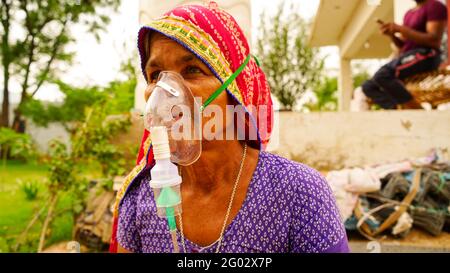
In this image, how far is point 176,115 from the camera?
51.5 inches

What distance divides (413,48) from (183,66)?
4.43m

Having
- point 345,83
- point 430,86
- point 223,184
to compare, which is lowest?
point 223,184

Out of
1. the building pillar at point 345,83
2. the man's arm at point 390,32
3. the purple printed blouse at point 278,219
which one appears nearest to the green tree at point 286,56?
the building pillar at point 345,83

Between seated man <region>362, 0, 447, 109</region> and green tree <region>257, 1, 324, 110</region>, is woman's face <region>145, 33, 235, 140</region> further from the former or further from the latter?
green tree <region>257, 1, 324, 110</region>

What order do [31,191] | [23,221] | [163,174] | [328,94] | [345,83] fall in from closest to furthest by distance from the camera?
[163,174], [23,221], [31,191], [345,83], [328,94]

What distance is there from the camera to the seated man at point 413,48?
4.65 metres

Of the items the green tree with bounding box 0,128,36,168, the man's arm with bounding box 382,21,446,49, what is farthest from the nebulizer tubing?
the man's arm with bounding box 382,21,446,49

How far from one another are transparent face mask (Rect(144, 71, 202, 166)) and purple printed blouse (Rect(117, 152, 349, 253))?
0.28 meters

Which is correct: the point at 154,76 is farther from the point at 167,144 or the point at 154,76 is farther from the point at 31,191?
the point at 31,191

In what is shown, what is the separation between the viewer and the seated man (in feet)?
15.3

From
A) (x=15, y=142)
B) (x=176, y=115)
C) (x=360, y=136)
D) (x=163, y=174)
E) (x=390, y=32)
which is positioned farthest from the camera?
(x=390, y=32)

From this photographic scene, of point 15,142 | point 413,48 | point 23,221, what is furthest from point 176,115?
point 23,221

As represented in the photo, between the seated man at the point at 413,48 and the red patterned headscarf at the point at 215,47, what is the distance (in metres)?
3.82
